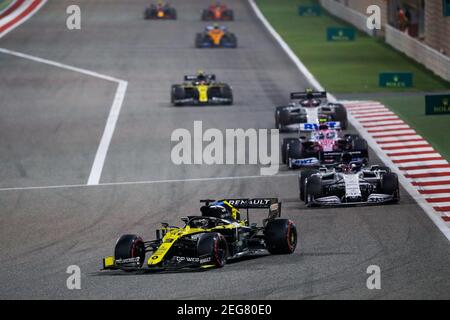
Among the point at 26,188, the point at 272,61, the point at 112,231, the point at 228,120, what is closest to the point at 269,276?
the point at 112,231

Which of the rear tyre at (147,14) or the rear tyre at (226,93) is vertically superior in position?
the rear tyre at (147,14)

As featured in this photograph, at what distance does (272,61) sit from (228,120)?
17.8 meters

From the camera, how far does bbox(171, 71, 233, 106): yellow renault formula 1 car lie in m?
48.4

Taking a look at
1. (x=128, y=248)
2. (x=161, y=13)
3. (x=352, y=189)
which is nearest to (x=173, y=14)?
(x=161, y=13)

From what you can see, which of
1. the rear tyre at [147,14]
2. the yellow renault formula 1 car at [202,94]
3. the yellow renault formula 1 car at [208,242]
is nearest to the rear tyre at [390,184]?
the yellow renault formula 1 car at [208,242]

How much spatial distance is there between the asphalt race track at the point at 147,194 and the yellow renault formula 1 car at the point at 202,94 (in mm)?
556

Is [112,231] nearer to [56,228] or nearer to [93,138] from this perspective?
[56,228]

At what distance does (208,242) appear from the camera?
2250cm

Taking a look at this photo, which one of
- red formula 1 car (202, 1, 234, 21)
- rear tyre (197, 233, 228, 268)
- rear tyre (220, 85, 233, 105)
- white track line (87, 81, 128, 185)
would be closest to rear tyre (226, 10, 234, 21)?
red formula 1 car (202, 1, 234, 21)

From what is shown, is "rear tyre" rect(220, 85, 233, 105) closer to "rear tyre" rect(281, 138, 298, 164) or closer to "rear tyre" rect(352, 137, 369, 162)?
"rear tyre" rect(281, 138, 298, 164)

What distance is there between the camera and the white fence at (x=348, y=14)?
7312cm

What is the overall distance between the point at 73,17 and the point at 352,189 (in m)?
57.8

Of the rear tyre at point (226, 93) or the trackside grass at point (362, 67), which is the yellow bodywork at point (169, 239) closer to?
the trackside grass at point (362, 67)

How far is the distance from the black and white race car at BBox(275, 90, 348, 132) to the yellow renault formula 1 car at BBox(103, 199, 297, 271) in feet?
52.2
